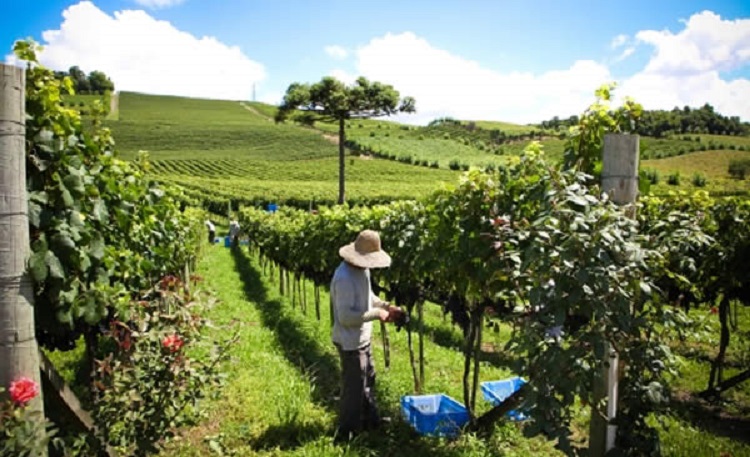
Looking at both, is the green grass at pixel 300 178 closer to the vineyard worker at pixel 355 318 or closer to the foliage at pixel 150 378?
the vineyard worker at pixel 355 318

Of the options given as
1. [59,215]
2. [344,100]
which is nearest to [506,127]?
[344,100]

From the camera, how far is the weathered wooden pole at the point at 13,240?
2279 millimetres

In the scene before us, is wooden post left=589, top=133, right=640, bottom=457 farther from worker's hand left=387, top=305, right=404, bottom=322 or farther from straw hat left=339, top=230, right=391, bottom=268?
straw hat left=339, top=230, right=391, bottom=268

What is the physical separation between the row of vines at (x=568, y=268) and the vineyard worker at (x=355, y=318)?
33.3 inches

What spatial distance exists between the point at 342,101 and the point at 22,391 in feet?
101

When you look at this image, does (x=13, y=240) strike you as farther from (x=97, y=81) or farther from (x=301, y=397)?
(x=97, y=81)

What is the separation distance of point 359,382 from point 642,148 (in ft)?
9.21

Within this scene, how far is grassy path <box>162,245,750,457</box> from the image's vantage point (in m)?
4.27

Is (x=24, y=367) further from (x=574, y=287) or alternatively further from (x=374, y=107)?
(x=374, y=107)

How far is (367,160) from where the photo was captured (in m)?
64.2

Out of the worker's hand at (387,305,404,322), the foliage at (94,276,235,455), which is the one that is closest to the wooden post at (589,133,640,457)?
the worker's hand at (387,305,404,322)

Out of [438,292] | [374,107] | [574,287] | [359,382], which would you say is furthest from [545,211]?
[374,107]

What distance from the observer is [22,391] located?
2.25m

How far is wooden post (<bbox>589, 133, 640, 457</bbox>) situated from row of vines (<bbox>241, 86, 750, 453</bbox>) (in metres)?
0.07
